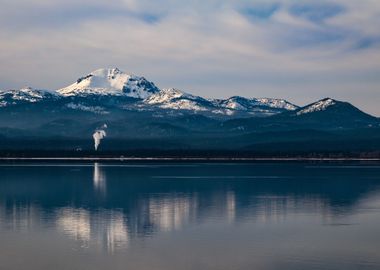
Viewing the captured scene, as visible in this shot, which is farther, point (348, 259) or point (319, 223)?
point (319, 223)

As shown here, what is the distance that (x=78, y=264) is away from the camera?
3278 centimetres

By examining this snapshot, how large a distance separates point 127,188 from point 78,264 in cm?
4482

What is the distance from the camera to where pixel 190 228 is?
44.7 m

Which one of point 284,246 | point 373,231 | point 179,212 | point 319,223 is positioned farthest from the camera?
point 179,212

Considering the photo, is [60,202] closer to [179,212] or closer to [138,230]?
[179,212]

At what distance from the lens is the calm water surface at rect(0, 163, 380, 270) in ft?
111

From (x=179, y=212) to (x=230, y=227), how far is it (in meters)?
8.84

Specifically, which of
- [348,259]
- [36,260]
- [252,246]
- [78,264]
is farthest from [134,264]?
[348,259]

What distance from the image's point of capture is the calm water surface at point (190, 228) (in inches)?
1331

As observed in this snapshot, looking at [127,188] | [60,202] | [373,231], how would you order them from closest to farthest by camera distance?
[373,231], [60,202], [127,188]

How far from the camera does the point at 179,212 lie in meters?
53.3

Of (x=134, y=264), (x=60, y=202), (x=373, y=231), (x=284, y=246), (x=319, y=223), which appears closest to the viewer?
(x=134, y=264)

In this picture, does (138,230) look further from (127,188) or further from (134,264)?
(127,188)

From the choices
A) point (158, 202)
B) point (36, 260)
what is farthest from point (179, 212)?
point (36, 260)
